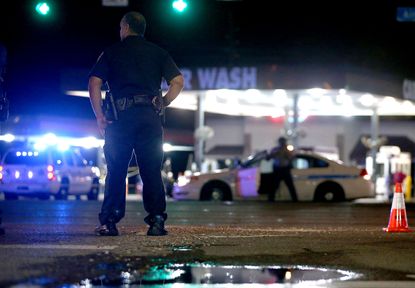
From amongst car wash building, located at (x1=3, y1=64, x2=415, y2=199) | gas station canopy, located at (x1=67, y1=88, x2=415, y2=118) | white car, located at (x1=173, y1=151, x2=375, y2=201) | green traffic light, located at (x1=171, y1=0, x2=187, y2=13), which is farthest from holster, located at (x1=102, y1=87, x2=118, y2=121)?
gas station canopy, located at (x1=67, y1=88, x2=415, y2=118)

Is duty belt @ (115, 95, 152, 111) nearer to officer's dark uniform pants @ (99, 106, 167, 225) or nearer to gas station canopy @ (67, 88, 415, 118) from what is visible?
officer's dark uniform pants @ (99, 106, 167, 225)

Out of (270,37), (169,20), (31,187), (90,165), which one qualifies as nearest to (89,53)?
(169,20)

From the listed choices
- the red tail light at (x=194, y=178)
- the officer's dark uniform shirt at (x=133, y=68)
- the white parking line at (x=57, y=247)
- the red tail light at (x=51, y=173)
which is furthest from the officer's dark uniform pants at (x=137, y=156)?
the red tail light at (x=51, y=173)

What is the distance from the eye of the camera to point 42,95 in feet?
174

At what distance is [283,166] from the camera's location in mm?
21578

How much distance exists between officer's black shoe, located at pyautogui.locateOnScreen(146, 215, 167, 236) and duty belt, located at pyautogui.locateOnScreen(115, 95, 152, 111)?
0.92 m

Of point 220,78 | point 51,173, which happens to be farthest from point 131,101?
point 220,78

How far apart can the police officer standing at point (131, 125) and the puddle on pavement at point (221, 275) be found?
187 centimetres

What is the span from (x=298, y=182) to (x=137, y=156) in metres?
15.9

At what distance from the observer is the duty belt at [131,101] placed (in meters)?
7.31

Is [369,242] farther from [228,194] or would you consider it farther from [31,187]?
[31,187]

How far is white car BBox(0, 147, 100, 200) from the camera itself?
23.8m

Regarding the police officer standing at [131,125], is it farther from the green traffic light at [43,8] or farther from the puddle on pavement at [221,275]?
the green traffic light at [43,8]

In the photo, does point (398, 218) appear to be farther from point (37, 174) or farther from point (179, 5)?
point (37, 174)
